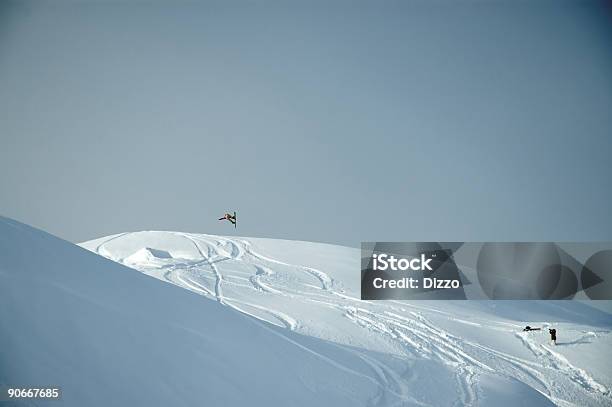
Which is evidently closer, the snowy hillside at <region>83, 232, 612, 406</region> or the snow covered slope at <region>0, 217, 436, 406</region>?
the snow covered slope at <region>0, 217, 436, 406</region>

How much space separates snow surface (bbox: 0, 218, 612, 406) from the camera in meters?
5.43

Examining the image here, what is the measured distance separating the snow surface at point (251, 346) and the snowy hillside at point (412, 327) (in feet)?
0.20

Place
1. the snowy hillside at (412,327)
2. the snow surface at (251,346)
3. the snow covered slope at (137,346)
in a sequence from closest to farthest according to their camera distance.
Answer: the snow covered slope at (137,346), the snow surface at (251,346), the snowy hillside at (412,327)

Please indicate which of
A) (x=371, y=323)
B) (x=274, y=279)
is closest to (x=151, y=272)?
(x=274, y=279)

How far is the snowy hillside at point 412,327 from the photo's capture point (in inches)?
329

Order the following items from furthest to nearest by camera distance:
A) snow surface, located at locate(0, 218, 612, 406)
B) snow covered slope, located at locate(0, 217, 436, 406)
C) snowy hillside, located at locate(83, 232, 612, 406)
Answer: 1. snowy hillside, located at locate(83, 232, 612, 406)
2. snow surface, located at locate(0, 218, 612, 406)
3. snow covered slope, located at locate(0, 217, 436, 406)

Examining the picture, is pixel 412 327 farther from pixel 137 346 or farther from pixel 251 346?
pixel 137 346

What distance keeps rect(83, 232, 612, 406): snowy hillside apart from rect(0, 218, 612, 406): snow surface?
2.3 inches

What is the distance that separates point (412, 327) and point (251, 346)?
636 centimetres
